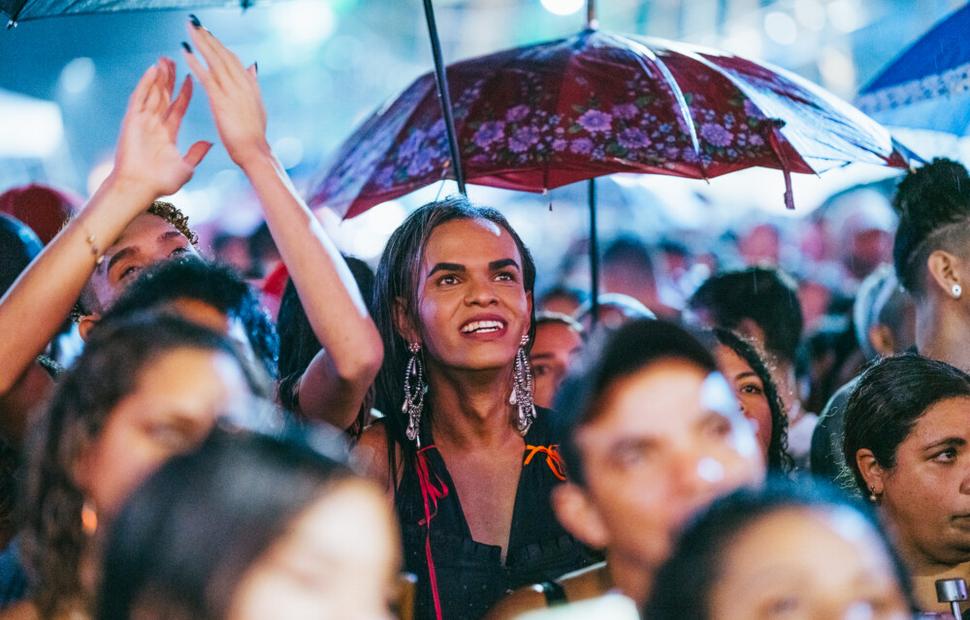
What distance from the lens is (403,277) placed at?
3.71 metres

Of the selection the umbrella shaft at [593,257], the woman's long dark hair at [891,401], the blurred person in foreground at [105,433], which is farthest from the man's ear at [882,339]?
the blurred person in foreground at [105,433]

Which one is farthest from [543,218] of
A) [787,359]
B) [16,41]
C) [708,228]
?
[787,359]

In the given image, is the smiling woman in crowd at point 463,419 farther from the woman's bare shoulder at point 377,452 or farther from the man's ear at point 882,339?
the man's ear at point 882,339

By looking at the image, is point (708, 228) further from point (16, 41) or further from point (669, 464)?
point (669, 464)

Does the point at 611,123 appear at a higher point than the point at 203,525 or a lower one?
higher

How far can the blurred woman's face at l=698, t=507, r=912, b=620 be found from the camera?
1.85 metres

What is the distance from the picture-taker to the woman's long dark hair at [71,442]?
2166 millimetres

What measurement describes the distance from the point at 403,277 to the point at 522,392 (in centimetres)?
49

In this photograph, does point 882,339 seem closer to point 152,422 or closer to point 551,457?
point 551,457

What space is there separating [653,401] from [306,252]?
863 millimetres

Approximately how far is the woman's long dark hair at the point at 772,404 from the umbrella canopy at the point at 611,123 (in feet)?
2.41

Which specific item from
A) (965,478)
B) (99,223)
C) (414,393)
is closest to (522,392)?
(414,393)

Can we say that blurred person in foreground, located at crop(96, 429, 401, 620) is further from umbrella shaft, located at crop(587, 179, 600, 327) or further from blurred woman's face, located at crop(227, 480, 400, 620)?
umbrella shaft, located at crop(587, 179, 600, 327)

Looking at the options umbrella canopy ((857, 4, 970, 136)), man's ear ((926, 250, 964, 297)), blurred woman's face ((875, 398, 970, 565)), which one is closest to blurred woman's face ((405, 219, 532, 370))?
blurred woman's face ((875, 398, 970, 565))
